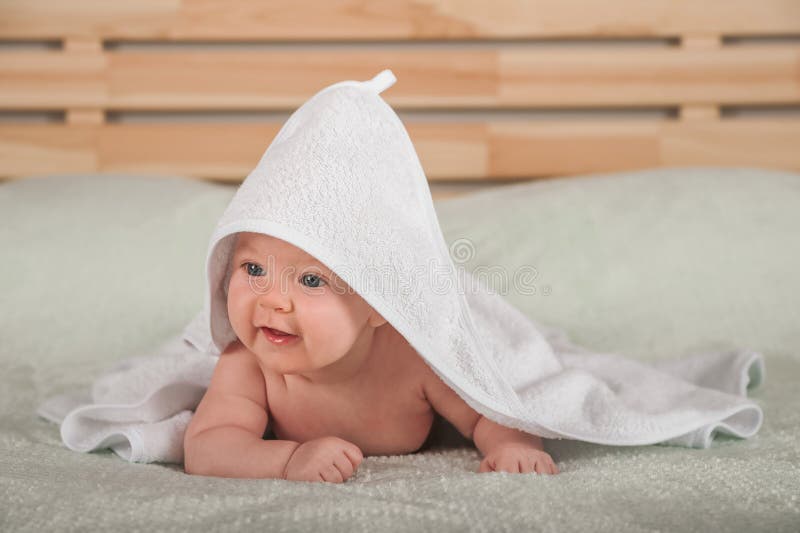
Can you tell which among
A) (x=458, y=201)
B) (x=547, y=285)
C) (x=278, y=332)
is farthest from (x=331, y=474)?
(x=458, y=201)

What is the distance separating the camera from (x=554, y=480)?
88 centimetres

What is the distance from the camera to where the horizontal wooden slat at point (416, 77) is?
7.35 ft

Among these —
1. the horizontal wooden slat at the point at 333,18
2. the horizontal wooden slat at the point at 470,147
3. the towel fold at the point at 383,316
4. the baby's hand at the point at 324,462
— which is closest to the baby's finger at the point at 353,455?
the baby's hand at the point at 324,462

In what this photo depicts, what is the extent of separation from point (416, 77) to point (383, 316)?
1.41 meters

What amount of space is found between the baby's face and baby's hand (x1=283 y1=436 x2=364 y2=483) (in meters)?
0.09

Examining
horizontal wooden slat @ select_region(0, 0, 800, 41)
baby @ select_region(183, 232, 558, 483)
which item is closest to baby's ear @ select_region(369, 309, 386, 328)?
baby @ select_region(183, 232, 558, 483)

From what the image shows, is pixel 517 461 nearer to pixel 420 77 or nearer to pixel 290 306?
pixel 290 306

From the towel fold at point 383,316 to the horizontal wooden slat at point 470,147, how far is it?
1.10m

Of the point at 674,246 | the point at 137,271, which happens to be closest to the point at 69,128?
the point at 137,271

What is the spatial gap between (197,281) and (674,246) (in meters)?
0.92

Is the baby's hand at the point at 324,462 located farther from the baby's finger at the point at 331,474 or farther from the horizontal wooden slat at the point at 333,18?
the horizontal wooden slat at the point at 333,18

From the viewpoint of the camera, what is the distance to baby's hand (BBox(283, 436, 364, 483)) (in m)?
0.90

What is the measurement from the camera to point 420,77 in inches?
88.4

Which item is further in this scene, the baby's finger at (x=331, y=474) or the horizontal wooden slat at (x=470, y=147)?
the horizontal wooden slat at (x=470, y=147)
